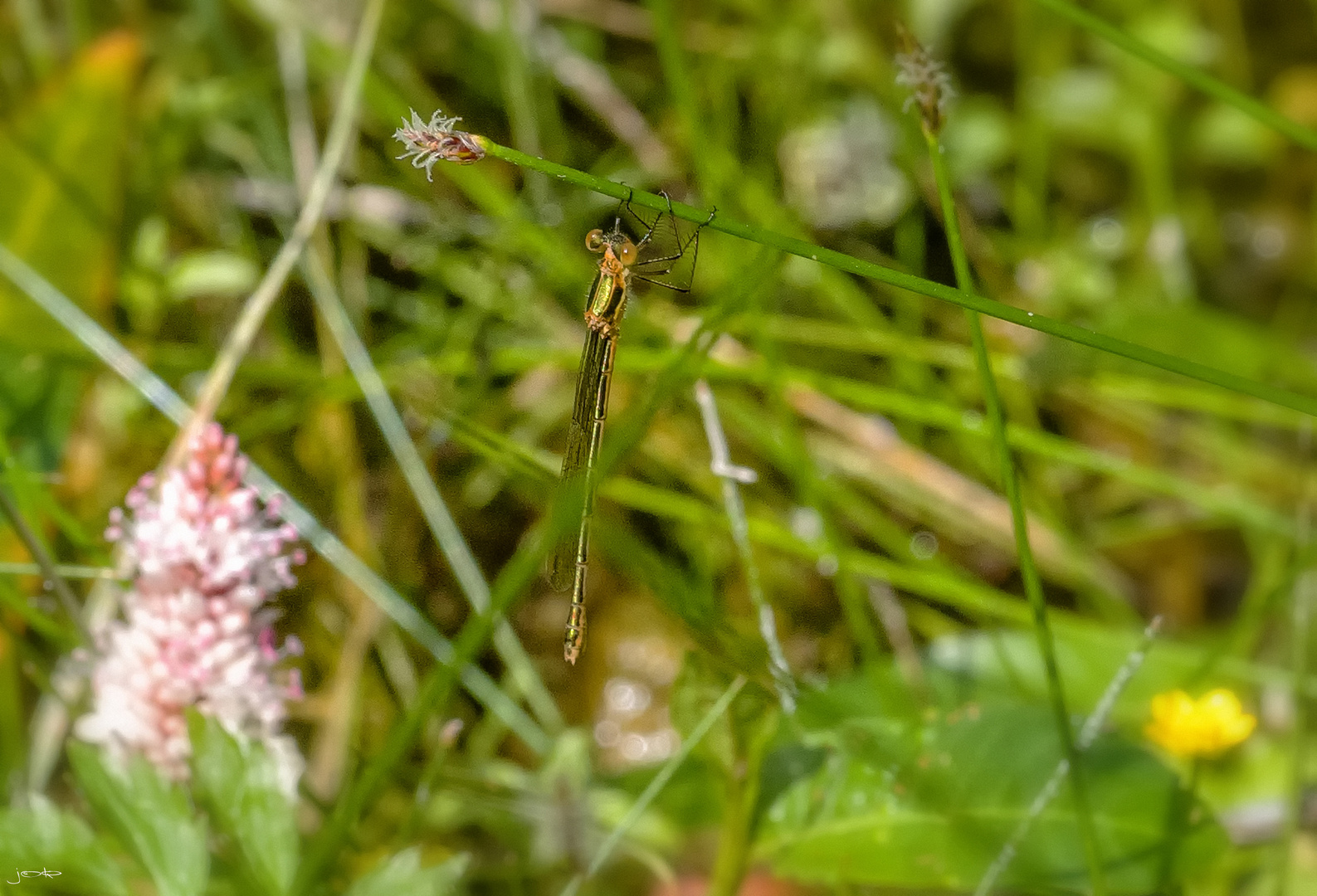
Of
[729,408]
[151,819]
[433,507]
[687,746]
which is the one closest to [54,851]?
[151,819]

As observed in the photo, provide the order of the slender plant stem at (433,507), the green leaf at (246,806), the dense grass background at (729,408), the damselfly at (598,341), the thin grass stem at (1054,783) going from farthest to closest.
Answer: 1. the slender plant stem at (433,507)
2. the damselfly at (598,341)
3. the dense grass background at (729,408)
4. the thin grass stem at (1054,783)
5. the green leaf at (246,806)

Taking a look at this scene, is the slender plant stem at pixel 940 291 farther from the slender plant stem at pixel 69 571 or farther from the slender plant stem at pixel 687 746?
the slender plant stem at pixel 69 571

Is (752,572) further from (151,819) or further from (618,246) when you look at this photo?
(151,819)

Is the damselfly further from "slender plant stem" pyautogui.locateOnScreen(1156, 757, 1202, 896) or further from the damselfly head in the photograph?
"slender plant stem" pyautogui.locateOnScreen(1156, 757, 1202, 896)

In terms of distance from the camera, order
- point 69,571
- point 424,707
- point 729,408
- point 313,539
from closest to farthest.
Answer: point 424,707
point 69,571
point 313,539
point 729,408

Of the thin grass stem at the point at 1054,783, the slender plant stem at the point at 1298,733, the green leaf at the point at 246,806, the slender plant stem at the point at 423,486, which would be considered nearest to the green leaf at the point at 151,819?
the green leaf at the point at 246,806
